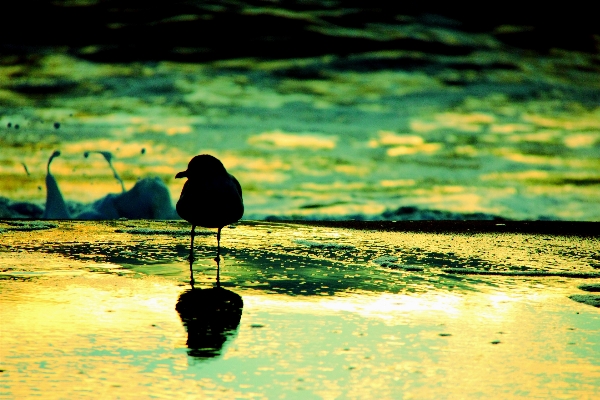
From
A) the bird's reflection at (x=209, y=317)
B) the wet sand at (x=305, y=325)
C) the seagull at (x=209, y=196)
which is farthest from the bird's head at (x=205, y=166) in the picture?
the bird's reflection at (x=209, y=317)

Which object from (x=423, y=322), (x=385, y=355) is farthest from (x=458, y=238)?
(x=385, y=355)

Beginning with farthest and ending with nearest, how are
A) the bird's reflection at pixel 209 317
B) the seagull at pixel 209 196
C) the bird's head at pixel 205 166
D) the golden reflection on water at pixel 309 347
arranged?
the bird's head at pixel 205 166 → the seagull at pixel 209 196 → the bird's reflection at pixel 209 317 → the golden reflection on water at pixel 309 347

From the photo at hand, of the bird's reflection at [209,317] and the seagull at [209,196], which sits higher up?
the seagull at [209,196]

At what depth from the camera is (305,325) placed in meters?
5.07

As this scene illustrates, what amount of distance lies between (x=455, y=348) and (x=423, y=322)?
746 mm

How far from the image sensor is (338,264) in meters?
8.48

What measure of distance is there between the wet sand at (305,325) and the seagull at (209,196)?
0.54m

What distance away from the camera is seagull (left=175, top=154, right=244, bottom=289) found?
27.6 feet

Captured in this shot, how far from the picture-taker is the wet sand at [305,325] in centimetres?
373

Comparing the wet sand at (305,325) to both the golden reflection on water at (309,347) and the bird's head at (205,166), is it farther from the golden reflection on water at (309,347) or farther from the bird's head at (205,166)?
the bird's head at (205,166)

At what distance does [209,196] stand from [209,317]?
10.6ft

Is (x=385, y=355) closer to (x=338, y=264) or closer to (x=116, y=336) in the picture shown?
(x=116, y=336)

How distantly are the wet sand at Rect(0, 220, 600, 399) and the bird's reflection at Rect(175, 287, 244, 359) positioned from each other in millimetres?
32

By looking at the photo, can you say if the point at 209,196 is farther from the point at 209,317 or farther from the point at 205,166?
the point at 209,317
